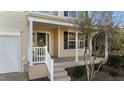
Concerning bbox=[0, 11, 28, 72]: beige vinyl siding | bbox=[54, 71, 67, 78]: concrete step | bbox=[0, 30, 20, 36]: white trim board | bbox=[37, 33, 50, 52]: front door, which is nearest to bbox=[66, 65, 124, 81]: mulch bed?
bbox=[54, 71, 67, 78]: concrete step

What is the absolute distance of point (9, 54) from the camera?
9375 mm

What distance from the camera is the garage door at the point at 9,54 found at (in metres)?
9.12

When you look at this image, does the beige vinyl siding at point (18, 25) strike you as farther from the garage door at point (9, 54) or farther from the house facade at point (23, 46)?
the garage door at point (9, 54)

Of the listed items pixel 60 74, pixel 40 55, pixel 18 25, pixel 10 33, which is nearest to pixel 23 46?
pixel 10 33

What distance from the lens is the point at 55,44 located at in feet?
45.3

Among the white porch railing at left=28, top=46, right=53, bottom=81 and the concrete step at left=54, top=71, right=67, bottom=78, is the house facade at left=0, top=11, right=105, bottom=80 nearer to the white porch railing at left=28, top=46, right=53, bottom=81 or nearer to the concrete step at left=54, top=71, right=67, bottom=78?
the white porch railing at left=28, top=46, right=53, bottom=81

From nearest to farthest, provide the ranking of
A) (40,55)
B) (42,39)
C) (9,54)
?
(40,55) < (9,54) < (42,39)

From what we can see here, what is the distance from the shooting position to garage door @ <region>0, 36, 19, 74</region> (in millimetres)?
9125

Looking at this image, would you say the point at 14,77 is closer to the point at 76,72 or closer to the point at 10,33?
the point at 10,33

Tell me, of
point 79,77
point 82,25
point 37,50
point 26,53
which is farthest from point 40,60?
point 82,25

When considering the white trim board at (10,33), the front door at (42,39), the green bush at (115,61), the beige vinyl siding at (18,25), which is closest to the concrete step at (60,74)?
the beige vinyl siding at (18,25)

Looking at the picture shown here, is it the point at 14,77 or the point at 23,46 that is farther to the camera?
the point at 23,46
